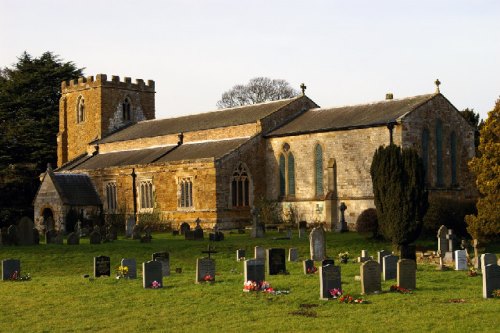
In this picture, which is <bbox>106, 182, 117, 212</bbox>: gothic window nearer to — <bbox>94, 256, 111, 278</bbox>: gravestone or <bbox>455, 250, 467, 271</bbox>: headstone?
<bbox>94, 256, 111, 278</bbox>: gravestone

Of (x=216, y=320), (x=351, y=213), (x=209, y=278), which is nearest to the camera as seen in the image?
(x=216, y=320)

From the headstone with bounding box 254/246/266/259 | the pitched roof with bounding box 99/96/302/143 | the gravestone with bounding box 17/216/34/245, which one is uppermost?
the pitched roof with bounding box 99/96/302/143

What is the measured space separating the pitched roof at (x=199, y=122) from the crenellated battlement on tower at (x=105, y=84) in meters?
3.47

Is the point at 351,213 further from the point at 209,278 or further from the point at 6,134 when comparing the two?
the point at 6,134

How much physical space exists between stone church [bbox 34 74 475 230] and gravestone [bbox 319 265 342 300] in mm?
22720

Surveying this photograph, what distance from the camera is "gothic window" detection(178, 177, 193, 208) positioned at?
158 ft

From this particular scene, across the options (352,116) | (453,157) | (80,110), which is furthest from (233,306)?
(80,110)

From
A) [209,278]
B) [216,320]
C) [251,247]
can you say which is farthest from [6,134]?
[216,320]

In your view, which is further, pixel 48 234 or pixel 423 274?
pixel 48 234

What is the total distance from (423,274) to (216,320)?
9.17 m

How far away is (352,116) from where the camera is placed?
46.3 m

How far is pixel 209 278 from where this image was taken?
23938 mm

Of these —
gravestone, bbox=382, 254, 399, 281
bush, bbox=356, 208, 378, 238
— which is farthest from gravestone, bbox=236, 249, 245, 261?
gravestone, bbox=382, 254, 399, 281

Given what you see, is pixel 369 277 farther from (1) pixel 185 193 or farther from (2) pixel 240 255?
(1) pixel 185 193
